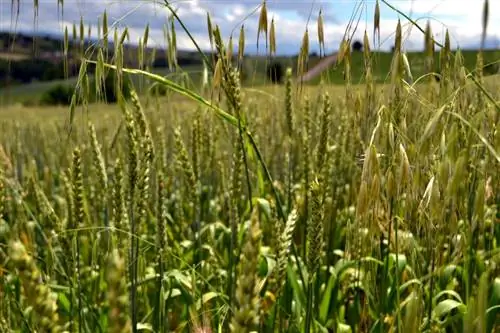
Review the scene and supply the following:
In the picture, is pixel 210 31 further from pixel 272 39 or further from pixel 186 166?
pixel 186 166

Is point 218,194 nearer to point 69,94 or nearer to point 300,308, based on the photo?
point 300,308

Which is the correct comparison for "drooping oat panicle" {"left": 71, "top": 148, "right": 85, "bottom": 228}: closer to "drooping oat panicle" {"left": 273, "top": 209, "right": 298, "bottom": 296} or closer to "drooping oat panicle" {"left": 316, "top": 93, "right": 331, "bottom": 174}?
"drooping oat panicle" {"left": 273, "top": 209, "right": 298, "bottom": 296}

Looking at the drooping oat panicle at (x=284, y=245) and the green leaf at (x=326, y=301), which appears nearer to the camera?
the drooping oat panicle at (x=284, y=245)

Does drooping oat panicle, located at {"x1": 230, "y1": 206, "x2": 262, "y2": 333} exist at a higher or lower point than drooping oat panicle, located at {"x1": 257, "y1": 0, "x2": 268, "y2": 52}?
lower

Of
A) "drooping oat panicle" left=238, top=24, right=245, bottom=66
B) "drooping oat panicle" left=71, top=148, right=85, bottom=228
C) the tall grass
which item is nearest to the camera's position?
the tall grass

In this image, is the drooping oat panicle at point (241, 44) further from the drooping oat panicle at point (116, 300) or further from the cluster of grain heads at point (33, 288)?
the drooping oat panicle at point (116, 300)

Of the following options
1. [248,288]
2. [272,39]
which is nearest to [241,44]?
[272,39]

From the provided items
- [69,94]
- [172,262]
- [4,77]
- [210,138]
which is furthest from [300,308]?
[4,77]

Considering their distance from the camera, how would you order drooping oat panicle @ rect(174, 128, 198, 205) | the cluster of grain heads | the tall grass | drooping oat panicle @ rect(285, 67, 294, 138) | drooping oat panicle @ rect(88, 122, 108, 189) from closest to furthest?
the cluster of grain heads
the tall grass
drooping oat panicle @ rect(88, 122, 108, 189)
drooping oat panicle @ rect(174, 128, 198, 205)
drooping oat panicle @ rect(285, 67, 294, 138)

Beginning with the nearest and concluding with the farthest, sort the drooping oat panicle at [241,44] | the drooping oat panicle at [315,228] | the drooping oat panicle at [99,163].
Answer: the drooping oat panicle at [315,228] < the drooping oat panicle at [241,44] < the drooping oat panicle at [99,163]

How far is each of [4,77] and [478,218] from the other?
3.58 ft

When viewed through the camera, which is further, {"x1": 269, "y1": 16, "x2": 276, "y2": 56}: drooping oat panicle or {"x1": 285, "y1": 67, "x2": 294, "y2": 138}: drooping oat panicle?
{"x1": 285, "y1": 67, "x2": 294, "y2": 138}: drooping oat panicle

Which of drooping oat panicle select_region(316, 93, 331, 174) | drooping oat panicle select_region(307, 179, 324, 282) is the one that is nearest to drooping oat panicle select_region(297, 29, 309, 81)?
drooping oat panicle select_region(307, 179, 324, 282)

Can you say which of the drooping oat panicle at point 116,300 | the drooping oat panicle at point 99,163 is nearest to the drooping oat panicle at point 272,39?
the drooping oat panicle at point 99,163
